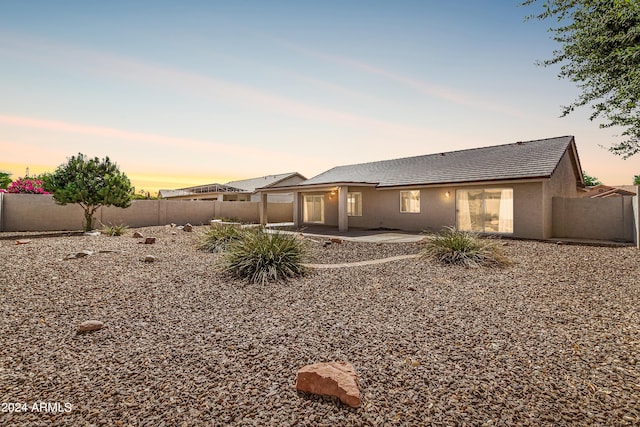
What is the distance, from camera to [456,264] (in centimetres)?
689

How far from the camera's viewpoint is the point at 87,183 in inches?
498

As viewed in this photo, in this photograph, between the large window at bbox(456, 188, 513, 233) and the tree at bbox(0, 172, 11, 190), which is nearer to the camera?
the large window at bbox(456, 188, 513, 233)

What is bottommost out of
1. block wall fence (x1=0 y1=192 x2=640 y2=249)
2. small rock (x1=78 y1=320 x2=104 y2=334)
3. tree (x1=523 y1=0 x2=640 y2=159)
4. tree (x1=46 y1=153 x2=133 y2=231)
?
small rock (x1=78 y1=320 x2=104 y2=334)

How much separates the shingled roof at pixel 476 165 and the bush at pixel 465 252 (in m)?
5.64

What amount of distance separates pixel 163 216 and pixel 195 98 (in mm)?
10617

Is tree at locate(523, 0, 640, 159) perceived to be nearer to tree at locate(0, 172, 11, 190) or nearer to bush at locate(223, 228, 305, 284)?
bush at locate(223, 228, 305, 284)

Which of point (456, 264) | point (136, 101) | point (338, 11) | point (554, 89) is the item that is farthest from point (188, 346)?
point (554, 89)

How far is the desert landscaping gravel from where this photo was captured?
220cm

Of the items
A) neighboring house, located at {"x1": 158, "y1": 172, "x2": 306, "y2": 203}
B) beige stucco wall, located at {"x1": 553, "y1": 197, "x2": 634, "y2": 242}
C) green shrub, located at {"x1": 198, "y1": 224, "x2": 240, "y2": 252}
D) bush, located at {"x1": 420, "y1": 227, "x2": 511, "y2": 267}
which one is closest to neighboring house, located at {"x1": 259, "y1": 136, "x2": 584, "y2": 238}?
beige stucco wall, located at {"x1": 553, "y1": 197, "x2": 634, "y2": 242}

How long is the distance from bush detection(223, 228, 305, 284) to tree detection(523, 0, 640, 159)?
24.1 feet

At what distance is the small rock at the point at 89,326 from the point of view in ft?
11.4

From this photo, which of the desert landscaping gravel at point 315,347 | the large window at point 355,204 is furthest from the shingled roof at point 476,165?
the desert landscaping gravel at point 315,347

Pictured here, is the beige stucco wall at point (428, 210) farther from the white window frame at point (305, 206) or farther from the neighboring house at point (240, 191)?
the neighboring house at point (240, 191)

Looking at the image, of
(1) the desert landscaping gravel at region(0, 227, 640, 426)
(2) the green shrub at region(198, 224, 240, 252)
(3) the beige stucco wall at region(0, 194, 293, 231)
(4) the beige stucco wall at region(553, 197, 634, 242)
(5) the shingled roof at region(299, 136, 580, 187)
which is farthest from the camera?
(3) the beige stucco wall at region(0, 194, 293, 231)
